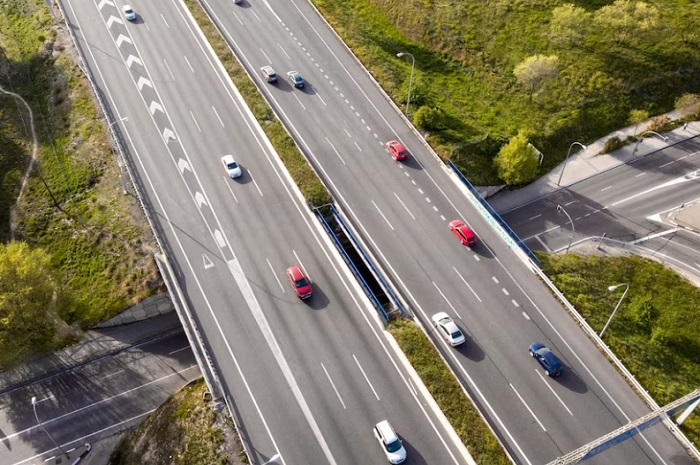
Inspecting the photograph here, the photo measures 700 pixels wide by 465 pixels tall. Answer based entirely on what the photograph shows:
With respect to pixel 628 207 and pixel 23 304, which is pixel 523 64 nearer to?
pixel 628 207

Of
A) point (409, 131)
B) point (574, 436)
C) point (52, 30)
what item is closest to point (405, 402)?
point (574, 436)

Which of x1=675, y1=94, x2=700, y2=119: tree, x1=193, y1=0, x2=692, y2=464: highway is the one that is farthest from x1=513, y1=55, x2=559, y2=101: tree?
x1=193, y1=0, x2=692, y2=464: highway

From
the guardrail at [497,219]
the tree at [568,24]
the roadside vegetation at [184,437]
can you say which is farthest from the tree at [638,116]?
the roadside vegetation at [184,437]

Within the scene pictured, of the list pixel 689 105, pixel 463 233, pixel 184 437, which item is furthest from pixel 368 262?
pixel 689 105

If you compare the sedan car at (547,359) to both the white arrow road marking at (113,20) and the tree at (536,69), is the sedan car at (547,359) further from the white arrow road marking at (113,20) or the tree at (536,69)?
the white arrow road marking at (113,20)

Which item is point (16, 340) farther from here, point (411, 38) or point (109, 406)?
point (411, 38)
